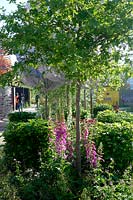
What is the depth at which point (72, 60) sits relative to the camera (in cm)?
460

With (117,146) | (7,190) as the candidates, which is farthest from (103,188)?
(117,146)

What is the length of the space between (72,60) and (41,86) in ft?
19.3

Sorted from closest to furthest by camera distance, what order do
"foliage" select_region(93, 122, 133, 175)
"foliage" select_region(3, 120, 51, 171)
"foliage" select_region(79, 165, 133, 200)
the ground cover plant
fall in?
→ 1. "foliage" select_region(79, 165, 133, 200)
2. the ground cover plant
3. "foliage" select_region(93, 122, 133, 175)
4. "foliage" select_region(3, 120, 51, 171)

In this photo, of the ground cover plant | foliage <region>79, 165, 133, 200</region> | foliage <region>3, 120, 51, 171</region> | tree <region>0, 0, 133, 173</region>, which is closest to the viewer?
foliage <region>79, 165, 133, 200</region>

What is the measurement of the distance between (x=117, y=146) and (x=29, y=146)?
1407mm

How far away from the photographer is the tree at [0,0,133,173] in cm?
479

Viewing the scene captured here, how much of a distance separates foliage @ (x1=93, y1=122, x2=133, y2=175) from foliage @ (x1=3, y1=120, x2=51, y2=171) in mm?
837

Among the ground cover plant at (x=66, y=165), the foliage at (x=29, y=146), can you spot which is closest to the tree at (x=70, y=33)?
the ground cover plant at (x=66, y=165)

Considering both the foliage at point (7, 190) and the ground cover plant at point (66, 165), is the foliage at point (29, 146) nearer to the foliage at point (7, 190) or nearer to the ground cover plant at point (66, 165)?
the ground cover plant at point (66, 165)

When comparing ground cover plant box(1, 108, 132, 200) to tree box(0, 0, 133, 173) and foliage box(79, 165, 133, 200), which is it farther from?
tree box(0, 0, 133, 173)

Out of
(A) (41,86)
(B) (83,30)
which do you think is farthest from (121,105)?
(B) (83,30)

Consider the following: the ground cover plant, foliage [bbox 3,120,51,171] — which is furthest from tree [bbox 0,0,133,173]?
foliage [bbox 3,120,51,171]

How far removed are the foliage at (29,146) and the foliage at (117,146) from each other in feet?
2.74

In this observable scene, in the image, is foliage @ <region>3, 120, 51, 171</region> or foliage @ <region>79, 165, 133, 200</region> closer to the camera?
foliage @ <region>79, 165, 133, 200</region>
